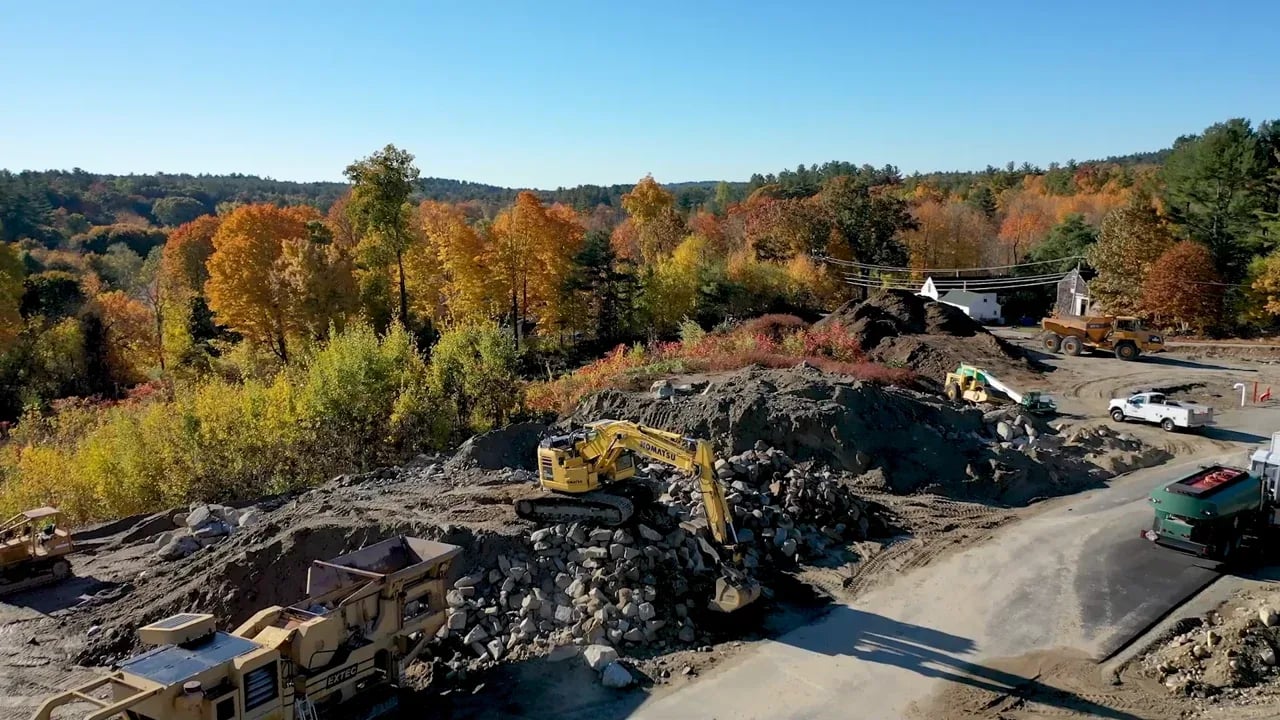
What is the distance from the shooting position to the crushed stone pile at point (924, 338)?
34.4 metres

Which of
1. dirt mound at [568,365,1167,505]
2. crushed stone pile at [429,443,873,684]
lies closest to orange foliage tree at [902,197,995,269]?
dirt mound at [568,365,1167,505]

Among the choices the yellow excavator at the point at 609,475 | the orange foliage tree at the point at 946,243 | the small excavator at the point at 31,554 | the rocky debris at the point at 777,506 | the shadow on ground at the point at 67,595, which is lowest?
the shadow on ground at the point at 67,595

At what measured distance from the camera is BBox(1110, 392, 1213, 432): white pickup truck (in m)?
25.5

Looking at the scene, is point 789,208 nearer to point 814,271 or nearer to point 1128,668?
point 814,271

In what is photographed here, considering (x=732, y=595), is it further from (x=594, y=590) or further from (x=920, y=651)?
(x=920, y=651)

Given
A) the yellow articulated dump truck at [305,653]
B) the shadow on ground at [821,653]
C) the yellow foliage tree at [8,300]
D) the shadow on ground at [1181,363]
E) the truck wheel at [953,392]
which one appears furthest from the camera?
the yellow foliage tree at [8,300]

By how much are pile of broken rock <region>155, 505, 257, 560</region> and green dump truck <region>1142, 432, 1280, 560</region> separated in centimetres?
1816

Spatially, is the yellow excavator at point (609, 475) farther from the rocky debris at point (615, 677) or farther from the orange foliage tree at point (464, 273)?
the orange foliage tree at point (464, 273)

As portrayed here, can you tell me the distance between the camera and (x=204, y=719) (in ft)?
29.9

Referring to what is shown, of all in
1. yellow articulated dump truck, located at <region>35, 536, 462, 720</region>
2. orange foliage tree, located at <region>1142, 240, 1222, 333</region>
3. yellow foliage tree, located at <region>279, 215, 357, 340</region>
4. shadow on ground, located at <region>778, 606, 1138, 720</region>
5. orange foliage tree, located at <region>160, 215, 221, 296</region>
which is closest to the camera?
yellow articulated dump truck, located at <region>35, 536, 462, 720</region>

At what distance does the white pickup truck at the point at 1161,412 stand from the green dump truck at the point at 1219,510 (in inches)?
381

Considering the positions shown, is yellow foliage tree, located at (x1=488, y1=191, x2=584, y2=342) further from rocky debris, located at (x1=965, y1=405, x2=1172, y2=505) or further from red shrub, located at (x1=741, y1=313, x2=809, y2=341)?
rocky debris, located at (x1=965, y1=405, x2=1172, y2=505)

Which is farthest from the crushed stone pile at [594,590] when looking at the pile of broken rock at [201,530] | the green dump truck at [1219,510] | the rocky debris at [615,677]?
the pile of broken rock at [201,530]

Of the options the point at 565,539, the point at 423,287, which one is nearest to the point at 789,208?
the point at 423,287
